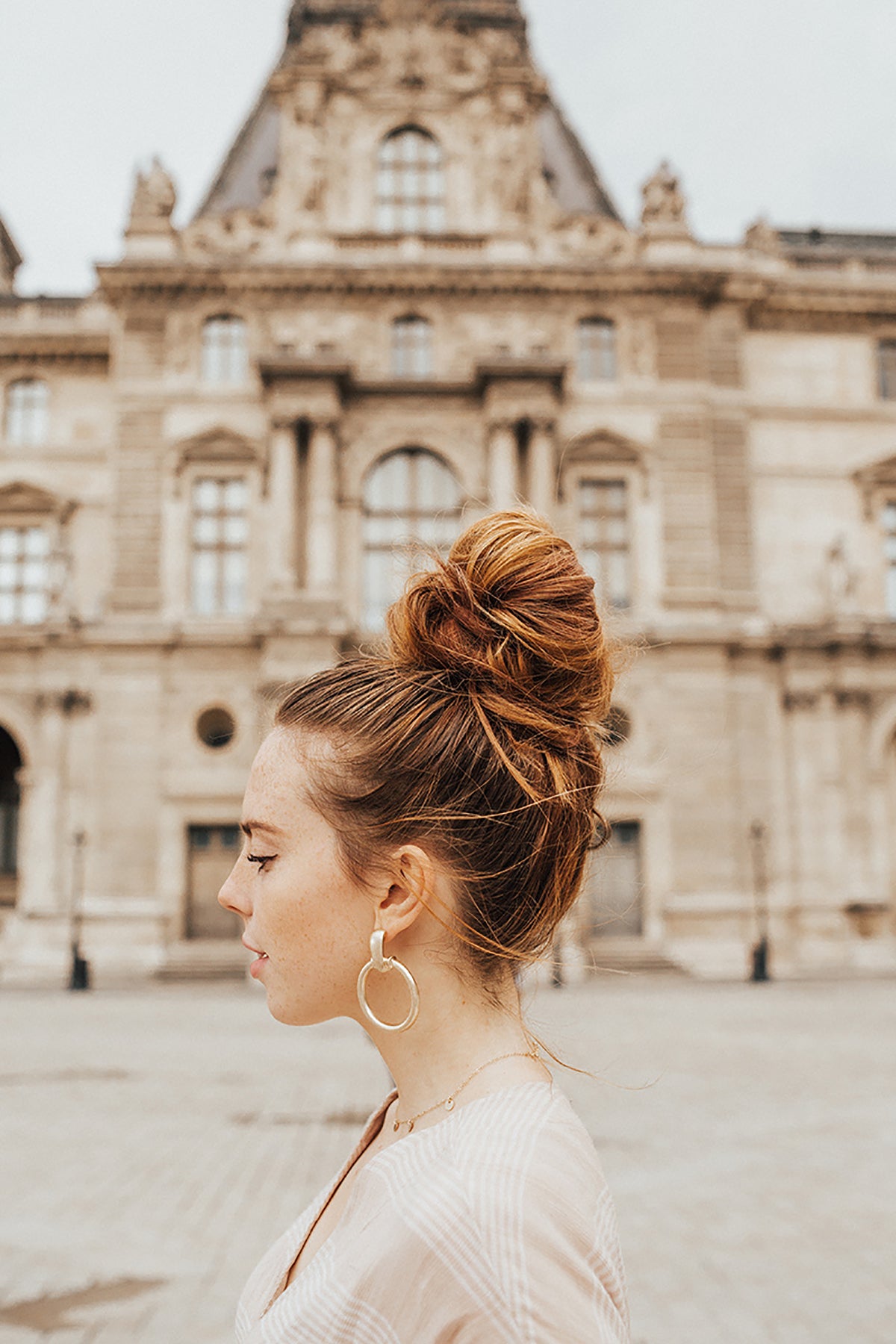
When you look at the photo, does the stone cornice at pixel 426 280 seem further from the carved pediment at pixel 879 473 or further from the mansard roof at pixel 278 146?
the carved pediment at pixel 879 473

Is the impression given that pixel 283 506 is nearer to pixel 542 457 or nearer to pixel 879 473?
pixel 542 457

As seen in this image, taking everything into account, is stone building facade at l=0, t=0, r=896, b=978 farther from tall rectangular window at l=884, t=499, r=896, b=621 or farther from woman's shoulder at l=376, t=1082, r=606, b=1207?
woman's shoulder at l=376, t=1082, r=606, b=1207

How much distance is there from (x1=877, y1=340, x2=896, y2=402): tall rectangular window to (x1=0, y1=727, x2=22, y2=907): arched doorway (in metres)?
25.9

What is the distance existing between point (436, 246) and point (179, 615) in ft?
38.3

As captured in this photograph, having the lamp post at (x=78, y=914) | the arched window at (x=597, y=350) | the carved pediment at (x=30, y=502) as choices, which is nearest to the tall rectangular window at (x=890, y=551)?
the arched window at (x=597, y=350)

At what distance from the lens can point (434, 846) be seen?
Result: 1684 millimetres

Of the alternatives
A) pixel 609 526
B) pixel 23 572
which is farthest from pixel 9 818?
pixel 609 526

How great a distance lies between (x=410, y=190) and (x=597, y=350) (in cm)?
673

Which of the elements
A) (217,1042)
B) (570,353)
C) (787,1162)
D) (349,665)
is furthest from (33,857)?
(349,665)

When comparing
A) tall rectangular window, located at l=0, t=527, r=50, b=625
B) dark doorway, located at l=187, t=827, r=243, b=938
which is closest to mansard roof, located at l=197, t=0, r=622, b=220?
tall rectangular window, located at l=0, t=527, r=50, b=625

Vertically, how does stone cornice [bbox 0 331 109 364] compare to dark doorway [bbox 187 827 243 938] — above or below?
above

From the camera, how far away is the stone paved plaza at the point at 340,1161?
5832 millimetres

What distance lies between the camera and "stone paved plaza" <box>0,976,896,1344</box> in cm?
583

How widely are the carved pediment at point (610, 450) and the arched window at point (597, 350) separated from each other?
1611 mm
